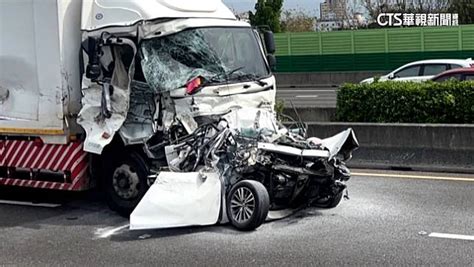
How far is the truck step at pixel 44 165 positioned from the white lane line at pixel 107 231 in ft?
3.53

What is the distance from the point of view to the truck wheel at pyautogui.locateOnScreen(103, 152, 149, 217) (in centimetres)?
930

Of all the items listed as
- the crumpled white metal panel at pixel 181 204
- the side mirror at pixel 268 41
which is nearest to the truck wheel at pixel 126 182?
the crumpled white metal panel at pixel 181 204

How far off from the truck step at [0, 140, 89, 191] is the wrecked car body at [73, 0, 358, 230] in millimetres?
332

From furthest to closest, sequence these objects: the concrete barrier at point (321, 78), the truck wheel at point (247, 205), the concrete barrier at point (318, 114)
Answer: the concrete barrier at point (321, 78)
the concrete barrier at point (318, 114)
the truck wheel at point (247, 205)

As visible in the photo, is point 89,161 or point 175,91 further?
point 89,161

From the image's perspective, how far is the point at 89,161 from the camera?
32.1 feet

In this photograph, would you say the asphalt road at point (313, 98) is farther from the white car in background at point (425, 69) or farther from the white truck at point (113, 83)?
the white truck at point (113, 83)

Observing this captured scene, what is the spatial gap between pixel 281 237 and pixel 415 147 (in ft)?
15.8

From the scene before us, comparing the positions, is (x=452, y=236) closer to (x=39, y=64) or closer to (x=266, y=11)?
Answer: (x=39, y=64)

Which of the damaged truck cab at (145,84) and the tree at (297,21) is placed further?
the tree at (297,21)

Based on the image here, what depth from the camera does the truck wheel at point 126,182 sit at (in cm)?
930

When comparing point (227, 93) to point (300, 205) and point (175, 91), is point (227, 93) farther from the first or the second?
point (300, 205)

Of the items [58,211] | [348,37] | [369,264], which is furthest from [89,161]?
[348,37]

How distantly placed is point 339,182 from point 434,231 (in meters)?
1.22
